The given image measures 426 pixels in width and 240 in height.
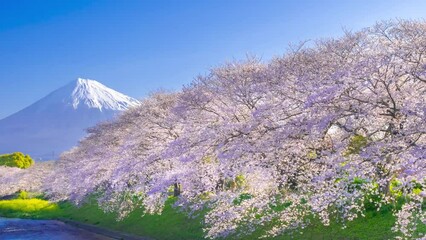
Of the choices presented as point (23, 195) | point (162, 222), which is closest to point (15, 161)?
point (23, 195)

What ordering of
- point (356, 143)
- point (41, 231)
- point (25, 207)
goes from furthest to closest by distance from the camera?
point (25, 207)
point (41, 231)
point (356, 143)

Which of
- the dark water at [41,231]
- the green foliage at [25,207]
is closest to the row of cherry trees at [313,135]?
the dark water at [41,231]

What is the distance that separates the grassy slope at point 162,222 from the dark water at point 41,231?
1.56m

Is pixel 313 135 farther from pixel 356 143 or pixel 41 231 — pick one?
pixel 41 231

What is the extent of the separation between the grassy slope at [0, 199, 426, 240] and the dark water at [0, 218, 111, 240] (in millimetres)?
1559

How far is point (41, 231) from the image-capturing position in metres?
37.9

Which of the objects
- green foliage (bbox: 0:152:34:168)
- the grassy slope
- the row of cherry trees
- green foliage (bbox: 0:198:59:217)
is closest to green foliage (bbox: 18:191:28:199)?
the grassy slope

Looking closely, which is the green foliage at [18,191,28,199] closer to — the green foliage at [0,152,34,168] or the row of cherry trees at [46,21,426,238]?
the green foliage at [0,152,34,168]

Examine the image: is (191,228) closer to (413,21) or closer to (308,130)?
(308,130)

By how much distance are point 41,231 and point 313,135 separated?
3078 cm

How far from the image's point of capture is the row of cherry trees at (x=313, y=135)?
495 inches

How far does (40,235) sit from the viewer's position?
35.2m

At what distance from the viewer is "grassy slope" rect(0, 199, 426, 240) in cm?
1705

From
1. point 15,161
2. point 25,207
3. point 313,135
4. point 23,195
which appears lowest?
point 313,135
